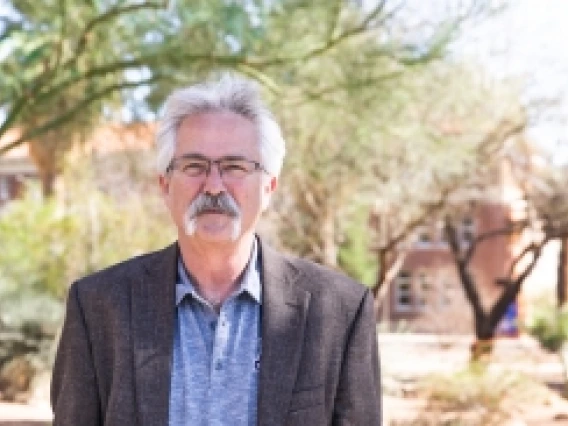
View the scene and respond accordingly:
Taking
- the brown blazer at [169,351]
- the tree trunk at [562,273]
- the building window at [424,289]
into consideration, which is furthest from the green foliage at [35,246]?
the brown blazer at [169,351]

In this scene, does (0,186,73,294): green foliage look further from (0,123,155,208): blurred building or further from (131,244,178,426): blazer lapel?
(131,244,178,426): blazer lapel

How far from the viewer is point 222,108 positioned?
2.23 meters

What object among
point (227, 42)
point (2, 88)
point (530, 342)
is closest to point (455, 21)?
point (227, 42)

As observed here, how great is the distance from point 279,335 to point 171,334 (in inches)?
8.1

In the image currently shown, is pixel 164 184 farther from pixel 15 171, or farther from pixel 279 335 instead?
pixel 15 171

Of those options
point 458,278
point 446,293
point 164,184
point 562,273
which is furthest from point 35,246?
point 164,184

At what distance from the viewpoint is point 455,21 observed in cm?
977

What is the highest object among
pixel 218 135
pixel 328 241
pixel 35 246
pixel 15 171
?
pixel 15 171

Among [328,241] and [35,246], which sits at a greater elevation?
[328,241]

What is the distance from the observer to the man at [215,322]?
2.18 meters

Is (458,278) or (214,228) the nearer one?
(214,228)

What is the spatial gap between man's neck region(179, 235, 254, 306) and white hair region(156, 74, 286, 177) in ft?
0.52

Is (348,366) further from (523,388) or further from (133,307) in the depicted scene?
(523,388)

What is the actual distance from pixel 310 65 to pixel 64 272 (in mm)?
8244
